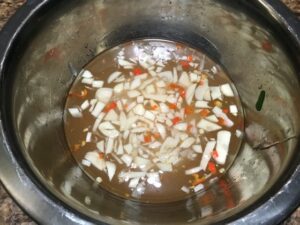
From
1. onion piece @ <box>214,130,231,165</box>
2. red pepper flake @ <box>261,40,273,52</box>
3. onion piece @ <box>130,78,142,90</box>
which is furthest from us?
onion piece @ <box>130,78,142,90</box>

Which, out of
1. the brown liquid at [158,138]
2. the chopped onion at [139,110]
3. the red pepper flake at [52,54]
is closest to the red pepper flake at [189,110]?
the brown liquid at [158,138]

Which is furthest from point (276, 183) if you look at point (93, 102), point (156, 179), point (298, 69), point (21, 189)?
point (93, 102)

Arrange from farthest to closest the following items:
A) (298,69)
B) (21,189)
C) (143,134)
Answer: (143,134)
(298,69)
(21,189)

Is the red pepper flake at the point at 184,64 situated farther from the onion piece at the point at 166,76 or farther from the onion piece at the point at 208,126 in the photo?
the onion piece at the point at 208,126

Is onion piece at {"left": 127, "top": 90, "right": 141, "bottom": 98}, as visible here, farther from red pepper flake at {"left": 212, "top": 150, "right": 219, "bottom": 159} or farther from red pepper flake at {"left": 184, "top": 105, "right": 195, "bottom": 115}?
red pepper flake at {"left": 212, "top": 150, "right": 219, "bottom": 159}

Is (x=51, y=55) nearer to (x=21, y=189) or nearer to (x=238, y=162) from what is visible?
(x=21, y=189)

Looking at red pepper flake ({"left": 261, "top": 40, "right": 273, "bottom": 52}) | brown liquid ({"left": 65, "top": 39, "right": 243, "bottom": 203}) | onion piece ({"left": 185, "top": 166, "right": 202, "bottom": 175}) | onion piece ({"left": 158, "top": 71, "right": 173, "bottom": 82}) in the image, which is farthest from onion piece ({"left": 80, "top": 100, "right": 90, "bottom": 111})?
red pepper flake ({"left": 261, "top": 40, "right": 273, "bottom": 52})
